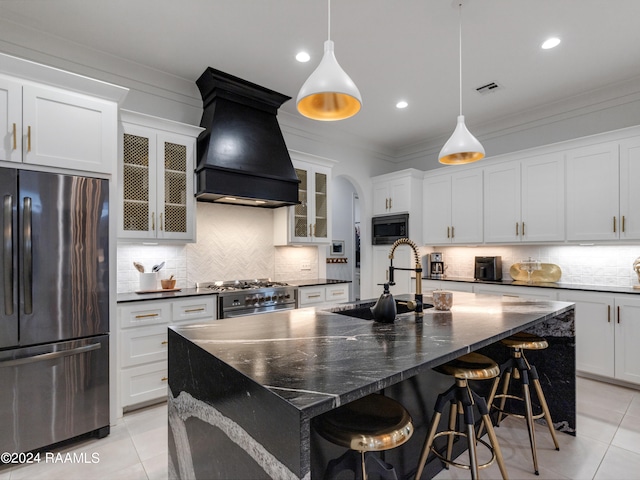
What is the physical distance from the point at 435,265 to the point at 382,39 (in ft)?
10.6

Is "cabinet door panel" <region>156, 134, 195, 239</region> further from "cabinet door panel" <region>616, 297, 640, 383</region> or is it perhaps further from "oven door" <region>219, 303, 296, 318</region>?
"cabinet door panel" <region>616, 297, 640, 383</region>

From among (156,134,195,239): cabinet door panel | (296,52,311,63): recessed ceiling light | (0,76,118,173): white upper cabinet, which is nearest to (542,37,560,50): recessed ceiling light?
(296,52,311,63): recessed ceiling light

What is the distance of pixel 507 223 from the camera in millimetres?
4191

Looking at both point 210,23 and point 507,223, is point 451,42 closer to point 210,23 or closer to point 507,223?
point 210,23

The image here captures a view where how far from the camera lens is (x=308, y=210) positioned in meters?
4.30

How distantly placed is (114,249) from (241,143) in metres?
1.60

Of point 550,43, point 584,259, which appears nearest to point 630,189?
point 584,259

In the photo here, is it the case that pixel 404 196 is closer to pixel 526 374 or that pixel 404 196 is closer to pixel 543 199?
pixel 543 199

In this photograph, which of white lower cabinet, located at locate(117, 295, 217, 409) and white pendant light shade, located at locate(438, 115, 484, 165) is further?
white lower cabinet, located at locate(117, 295, 217, 409)

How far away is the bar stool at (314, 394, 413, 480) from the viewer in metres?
1.17

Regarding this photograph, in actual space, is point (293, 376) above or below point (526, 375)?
above

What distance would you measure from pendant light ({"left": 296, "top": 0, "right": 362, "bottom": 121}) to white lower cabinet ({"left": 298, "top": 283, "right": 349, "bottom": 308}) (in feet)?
7.41

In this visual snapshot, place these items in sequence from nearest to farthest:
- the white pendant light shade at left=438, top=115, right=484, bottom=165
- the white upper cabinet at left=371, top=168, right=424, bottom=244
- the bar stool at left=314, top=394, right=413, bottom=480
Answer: the bar stool at left=314, top=394, right=413, bottom=480 → the white pendant light shade at left=438, top=115, right=484, bottom=165 → the white upper cabinet at left=371, top=168, right=424, bottom=244

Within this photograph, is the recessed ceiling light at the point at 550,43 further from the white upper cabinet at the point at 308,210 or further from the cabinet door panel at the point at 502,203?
the white upper cabinet at the point at 308,210
